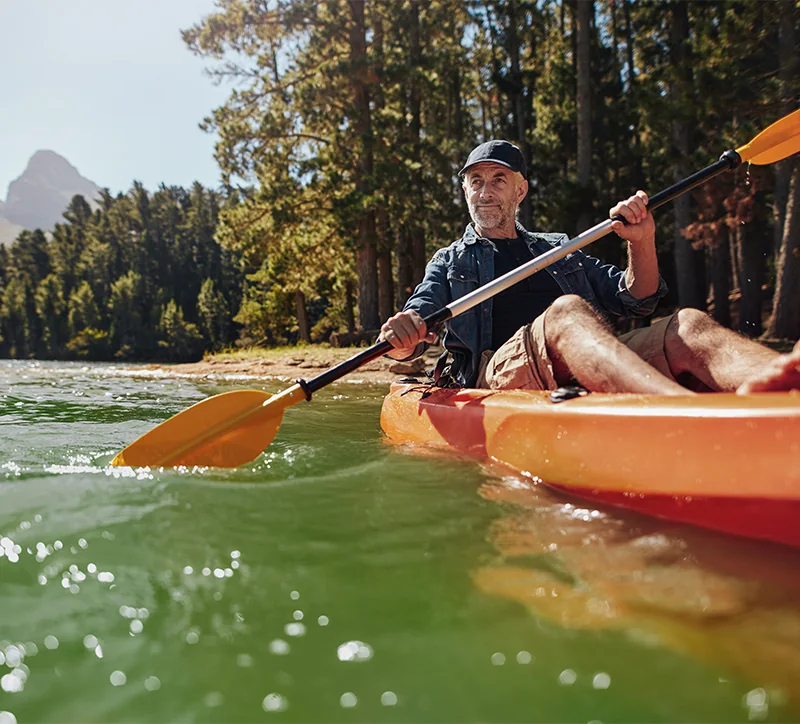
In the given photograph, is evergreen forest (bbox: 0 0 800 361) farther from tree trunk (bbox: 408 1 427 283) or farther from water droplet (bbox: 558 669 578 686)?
water droplet (bbox: 558 669 578 686)

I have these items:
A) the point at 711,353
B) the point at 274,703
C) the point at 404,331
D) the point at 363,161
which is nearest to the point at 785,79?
the point at 711,353

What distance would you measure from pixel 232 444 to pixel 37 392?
18.0 ft

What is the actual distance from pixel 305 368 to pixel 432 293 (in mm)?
7355

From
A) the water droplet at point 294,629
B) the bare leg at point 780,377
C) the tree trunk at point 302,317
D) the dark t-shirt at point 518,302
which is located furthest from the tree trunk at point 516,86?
the water droplet at point 294,629

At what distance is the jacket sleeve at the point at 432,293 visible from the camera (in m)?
3.07

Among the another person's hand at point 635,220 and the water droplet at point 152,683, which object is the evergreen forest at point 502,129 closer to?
the another person's hand at point 635,220

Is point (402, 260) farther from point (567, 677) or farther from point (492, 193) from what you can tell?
point (567, 677)

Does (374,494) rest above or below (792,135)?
below

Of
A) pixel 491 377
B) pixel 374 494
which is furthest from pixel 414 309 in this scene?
pixel 374 494

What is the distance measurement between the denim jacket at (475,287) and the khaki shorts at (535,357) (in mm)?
304

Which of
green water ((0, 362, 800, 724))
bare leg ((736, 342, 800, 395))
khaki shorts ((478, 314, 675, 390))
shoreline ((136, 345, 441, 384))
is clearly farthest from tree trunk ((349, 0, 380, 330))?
bare leg ((736, 342, 800, 395))

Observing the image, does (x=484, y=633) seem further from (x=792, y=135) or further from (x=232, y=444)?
(x=792, y=135)

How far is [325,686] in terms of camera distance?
993 millimetres

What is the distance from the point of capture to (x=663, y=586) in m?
1.29
